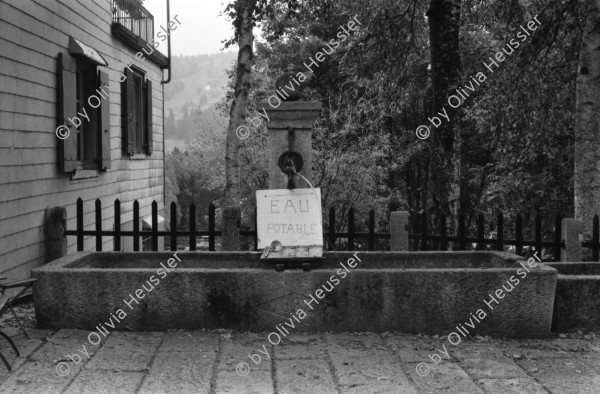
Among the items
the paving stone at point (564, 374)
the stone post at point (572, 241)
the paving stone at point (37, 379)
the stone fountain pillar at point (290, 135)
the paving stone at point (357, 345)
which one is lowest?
the paving stone at point (564, 374)

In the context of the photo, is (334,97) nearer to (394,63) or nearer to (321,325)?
(394,63)

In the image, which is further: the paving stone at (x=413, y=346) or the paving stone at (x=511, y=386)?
the paving stone at (x=413, y=346)

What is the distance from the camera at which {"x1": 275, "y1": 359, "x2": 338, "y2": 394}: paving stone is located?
16.3 feet

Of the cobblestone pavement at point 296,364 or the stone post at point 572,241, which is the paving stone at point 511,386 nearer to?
the cobblestone pavement at point 296,364

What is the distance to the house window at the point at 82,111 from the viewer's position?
33.6 feet

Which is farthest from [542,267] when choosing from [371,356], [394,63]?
[394,63]

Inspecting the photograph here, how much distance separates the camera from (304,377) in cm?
524

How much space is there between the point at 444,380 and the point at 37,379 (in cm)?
302

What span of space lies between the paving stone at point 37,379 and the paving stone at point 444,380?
102 inches

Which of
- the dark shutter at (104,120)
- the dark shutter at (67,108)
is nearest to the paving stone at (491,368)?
the dark shutter at (67,108)

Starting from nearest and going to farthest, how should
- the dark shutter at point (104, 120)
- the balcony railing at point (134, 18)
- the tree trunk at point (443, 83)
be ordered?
1. the tree trunk at point (443, 83)
2. the dark shutter at point (104, 120)
3. the balcony railing at point (134, 18)

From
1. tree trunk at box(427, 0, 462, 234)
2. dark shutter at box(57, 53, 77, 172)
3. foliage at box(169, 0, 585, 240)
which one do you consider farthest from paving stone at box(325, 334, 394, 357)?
tree trunk at box(427, 0, 462, 234)

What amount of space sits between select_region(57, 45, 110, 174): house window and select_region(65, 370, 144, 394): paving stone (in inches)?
221

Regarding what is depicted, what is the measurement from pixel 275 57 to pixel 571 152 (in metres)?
15.4
